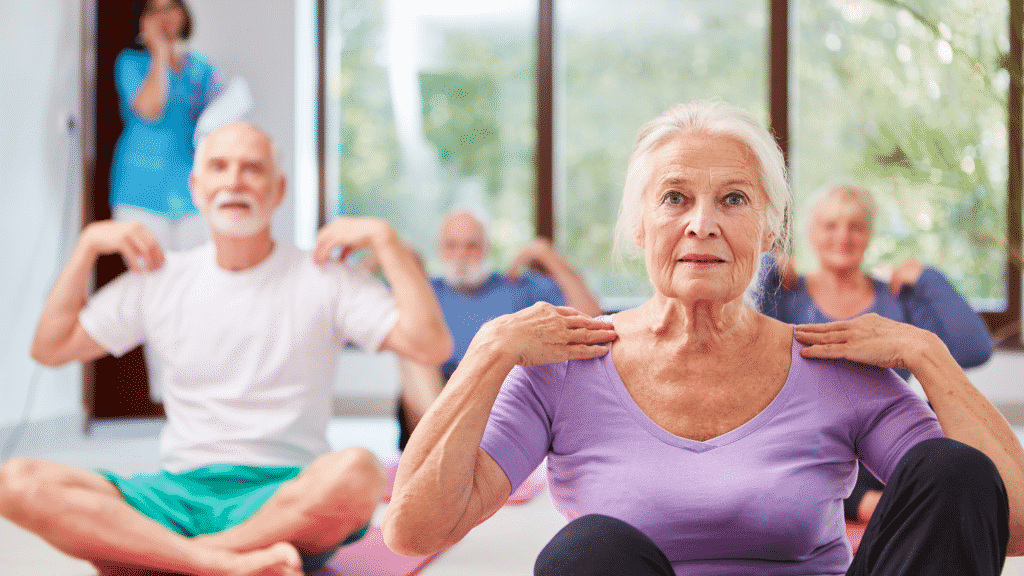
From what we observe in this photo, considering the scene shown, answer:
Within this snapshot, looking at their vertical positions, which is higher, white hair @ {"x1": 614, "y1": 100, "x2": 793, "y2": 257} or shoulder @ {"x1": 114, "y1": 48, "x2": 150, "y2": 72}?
shoulder @ {"x1": 114, "y1": 48, "x2": 150, "y2": 72}

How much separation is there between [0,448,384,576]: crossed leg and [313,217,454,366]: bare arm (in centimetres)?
36

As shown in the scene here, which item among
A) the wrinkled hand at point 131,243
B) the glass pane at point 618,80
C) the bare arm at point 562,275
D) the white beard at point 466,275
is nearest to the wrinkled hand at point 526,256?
the bare arm at point 562,275

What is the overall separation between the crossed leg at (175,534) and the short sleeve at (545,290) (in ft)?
6.34

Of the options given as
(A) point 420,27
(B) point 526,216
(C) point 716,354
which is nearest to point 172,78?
(A) point 420,27

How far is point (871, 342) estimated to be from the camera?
3.99 feet

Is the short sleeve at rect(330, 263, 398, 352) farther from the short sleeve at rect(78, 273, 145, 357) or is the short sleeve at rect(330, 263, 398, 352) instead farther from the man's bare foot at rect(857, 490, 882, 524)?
the man's bare foot at rect(857, 490, 882, 524)

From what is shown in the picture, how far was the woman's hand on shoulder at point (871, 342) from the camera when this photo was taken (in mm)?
1208

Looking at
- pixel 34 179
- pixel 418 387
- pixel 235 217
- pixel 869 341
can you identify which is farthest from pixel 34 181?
pixel 869 341

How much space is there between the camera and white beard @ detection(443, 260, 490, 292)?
3.75 metres

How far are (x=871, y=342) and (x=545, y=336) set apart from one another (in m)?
0.48

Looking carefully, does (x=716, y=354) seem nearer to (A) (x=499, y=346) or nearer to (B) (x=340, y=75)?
(A) (x=499, y=346)

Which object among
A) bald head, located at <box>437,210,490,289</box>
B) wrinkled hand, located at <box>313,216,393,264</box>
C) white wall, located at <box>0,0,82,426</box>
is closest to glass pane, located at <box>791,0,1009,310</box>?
bald head, located at <box>437,210,490,289</box>

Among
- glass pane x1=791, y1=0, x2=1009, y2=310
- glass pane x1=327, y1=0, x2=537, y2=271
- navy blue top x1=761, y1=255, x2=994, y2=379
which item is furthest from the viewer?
glass pane x1=327, y1=0, x2=537, y2=271

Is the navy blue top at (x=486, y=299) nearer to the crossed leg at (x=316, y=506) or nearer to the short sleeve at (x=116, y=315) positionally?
the short sleeve at (x=116, y=315)
